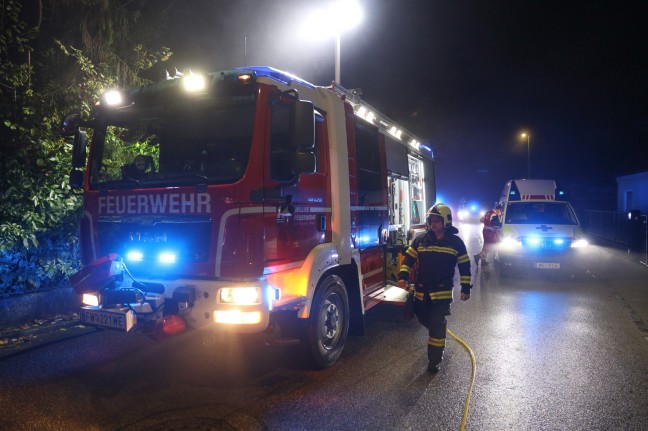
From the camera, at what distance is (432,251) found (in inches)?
197

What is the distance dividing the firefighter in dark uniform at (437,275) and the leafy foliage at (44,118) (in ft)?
17.2

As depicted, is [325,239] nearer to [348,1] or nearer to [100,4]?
[100,4]

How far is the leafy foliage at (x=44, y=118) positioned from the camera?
6598mm

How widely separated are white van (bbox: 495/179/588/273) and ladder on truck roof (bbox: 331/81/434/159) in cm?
342

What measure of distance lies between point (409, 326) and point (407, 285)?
159cm

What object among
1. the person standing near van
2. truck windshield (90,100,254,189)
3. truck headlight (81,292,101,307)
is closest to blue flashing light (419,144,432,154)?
the person standing near van

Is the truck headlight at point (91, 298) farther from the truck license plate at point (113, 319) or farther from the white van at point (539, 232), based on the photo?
the white van at point (539, 232)

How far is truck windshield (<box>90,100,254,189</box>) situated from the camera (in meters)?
4.21

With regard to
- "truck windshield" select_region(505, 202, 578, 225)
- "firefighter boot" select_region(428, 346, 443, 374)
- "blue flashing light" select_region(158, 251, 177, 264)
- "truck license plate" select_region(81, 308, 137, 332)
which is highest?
"truck windshield" select_region(505, 202, 578, 225)

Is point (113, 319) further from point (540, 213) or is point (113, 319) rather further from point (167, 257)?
point (540, 213)

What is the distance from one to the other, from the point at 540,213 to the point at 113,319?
10.3 meters

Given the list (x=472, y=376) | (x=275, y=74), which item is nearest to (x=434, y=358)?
(x=472, y=376)

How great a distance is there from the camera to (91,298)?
178 inches

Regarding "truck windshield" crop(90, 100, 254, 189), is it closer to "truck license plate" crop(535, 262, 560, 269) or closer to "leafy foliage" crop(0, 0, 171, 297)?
"leafy foliage" crop(0, 0, 171, 297)
